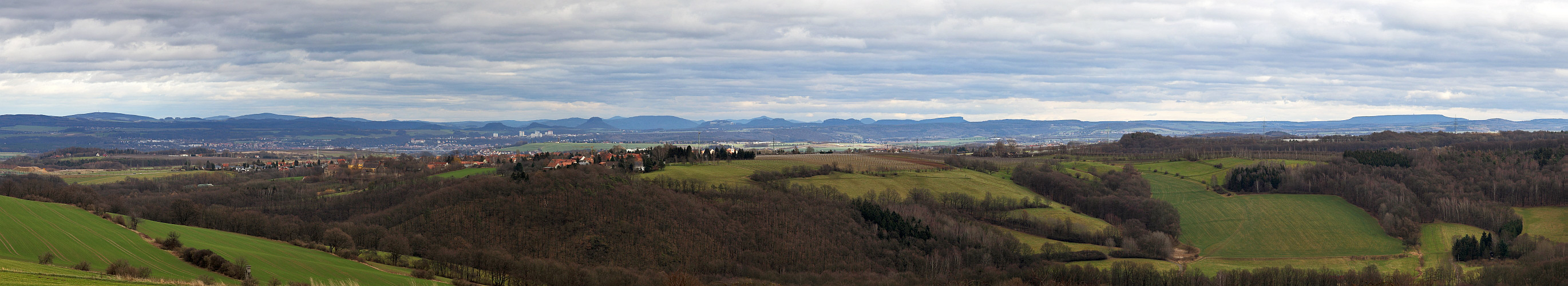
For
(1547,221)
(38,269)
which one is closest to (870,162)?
(1547,221)

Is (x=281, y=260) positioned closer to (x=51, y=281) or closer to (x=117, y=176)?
(x=51, y=281)

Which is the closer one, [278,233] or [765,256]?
[278,233]

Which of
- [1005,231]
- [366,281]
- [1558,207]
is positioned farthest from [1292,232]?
[366,281]

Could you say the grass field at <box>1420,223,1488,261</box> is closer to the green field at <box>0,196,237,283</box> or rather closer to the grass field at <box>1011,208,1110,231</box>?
the grass field at <box>1011,208,1110,231</box>

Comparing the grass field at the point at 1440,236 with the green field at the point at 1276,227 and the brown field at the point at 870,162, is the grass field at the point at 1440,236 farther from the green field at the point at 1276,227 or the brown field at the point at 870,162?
the brown field at the point at 870,162

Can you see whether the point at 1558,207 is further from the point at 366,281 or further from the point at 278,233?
the point at 278,233

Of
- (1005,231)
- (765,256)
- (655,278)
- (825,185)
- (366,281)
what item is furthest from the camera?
(825,185)

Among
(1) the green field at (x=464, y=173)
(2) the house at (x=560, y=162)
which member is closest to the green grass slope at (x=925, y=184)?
(2) the house at (x=560, y=162)
